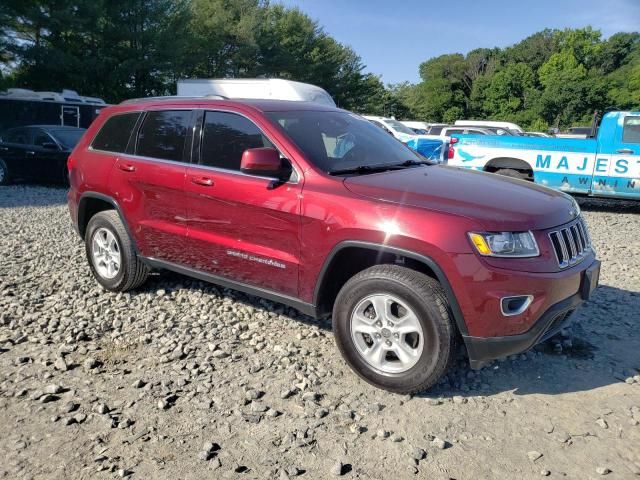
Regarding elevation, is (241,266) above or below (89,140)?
below

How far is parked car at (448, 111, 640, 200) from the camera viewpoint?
31.4 ft

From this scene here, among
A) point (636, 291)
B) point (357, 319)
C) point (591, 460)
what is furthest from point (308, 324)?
point (636, 291)

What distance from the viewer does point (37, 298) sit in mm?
4914

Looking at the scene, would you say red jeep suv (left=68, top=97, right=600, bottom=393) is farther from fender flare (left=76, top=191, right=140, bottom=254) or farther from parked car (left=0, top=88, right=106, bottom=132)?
parked car (left=0, top=88, right=106, bottom=132)

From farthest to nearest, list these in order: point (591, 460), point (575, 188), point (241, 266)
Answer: point (575, 188), point (241, 266), point (591, 460)

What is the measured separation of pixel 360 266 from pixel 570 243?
134 centimetres

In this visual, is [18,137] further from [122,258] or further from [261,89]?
[122,258]

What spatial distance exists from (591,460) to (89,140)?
16.0 feet

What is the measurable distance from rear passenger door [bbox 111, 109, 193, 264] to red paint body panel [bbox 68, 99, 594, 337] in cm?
1

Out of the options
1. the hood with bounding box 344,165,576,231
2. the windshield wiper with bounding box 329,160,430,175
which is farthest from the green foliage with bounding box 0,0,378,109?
the hood with bounding box 344,165,576,231

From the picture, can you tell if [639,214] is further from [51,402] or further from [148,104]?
[51,402]

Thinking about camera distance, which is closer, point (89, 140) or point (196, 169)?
point (196, 169)

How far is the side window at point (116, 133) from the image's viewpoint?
4832mm

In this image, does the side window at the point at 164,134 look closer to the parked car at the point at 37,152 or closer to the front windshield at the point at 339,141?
the front windshield at the point at 339,141
